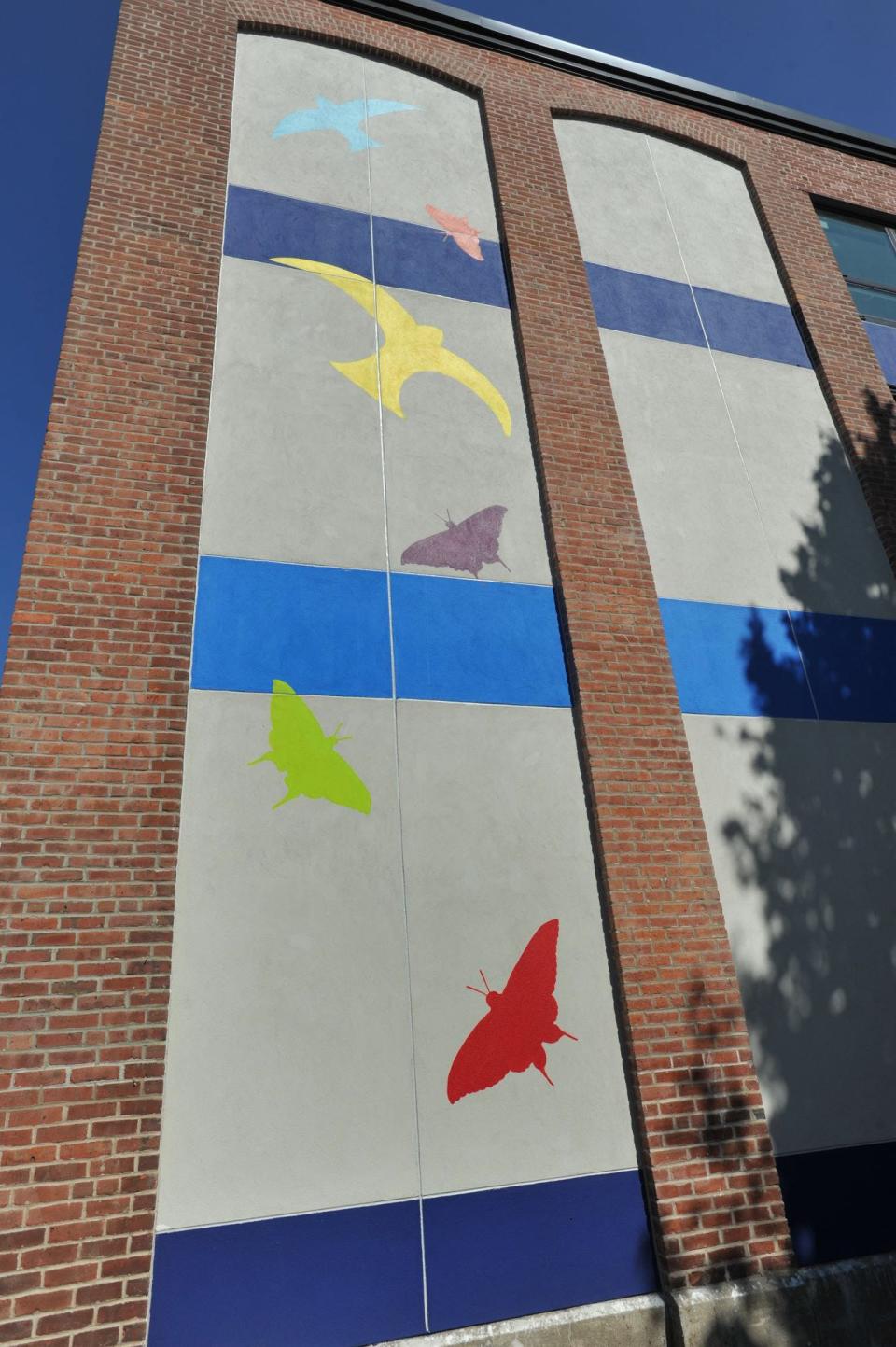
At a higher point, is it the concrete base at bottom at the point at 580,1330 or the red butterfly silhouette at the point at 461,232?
the red butterfly silhouette at the point at 461,232

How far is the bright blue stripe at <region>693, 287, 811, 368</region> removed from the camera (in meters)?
8.32

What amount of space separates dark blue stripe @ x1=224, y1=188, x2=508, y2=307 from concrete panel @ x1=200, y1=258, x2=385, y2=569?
342 millimetres

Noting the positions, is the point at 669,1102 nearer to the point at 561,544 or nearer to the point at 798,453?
the point at 561,544

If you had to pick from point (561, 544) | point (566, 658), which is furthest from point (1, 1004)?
point (561, 544)

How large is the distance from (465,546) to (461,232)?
3.68 metres

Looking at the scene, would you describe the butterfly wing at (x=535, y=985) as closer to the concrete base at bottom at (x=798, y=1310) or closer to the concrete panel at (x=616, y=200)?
the concrete base at bottom at (x=798, y=1310)

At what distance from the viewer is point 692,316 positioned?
27.1ft

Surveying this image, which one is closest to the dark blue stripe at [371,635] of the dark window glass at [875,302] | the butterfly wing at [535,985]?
the butterfly wing at [535,985]

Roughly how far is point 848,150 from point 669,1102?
501 inches

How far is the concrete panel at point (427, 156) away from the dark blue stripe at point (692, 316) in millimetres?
1344

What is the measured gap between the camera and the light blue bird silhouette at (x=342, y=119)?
762 cm

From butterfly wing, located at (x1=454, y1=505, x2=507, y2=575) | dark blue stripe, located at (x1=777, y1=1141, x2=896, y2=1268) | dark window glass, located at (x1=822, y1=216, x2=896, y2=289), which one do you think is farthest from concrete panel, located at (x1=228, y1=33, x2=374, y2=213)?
dark blue stripe, located at (x1=777, y1=1141, x2=896, y2=1268)

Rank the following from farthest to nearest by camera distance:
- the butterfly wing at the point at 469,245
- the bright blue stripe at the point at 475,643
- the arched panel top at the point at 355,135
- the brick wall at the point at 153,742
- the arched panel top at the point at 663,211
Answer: the arched panel top at the point at 663,211
the butterfly wing at the point at 469,245
the arched panel top at the point at 355,135
the bright blue stripe at the point at 475,643
the brick wall at the point at 153,742

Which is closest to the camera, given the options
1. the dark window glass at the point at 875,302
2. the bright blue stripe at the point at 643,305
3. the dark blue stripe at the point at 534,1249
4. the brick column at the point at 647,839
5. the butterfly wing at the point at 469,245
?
the dark blue stripe at the point at 534,1249
